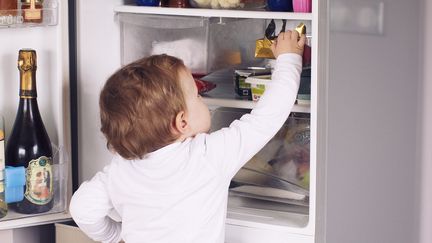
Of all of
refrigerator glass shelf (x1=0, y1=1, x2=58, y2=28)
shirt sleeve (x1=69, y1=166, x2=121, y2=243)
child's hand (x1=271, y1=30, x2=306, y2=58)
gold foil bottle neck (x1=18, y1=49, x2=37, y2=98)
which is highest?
refrigerator glass shelf (x1=0, y1=1, x2=58, y2=28)

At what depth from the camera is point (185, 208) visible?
1.70 meters

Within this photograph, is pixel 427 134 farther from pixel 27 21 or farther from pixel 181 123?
pixel 27 21

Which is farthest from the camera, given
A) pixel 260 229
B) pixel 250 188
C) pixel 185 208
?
pixel 250 188

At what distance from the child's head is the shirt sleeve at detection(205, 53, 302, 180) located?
0.23 feet

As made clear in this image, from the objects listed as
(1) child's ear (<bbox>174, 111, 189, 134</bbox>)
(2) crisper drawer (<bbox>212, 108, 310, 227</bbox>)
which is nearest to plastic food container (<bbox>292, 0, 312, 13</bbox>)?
(2) crisper drawer (<bbox>212, 108, 310, 227</bbox>)

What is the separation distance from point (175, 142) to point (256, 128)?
0.57ft

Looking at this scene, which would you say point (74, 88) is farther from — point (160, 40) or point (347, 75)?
point (347, 75)

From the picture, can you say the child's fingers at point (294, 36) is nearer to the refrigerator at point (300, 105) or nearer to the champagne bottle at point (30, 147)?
the refrigerator at point (300, 105)

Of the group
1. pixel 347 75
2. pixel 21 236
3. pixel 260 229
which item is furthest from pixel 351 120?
pixel 21 236

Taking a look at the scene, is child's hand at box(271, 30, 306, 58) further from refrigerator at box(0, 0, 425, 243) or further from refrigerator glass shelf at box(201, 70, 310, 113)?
refrigerator glass shelf at box(201, 70, 310, 113)

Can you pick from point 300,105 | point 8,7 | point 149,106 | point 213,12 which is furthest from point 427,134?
point 8,7

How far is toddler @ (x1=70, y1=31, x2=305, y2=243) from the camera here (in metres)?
1.66

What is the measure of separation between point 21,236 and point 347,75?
0.95 m

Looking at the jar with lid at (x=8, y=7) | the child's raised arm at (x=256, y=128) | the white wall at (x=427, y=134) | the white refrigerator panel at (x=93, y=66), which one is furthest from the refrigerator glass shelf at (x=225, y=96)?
the jar with lid at (x=8, y=7)
